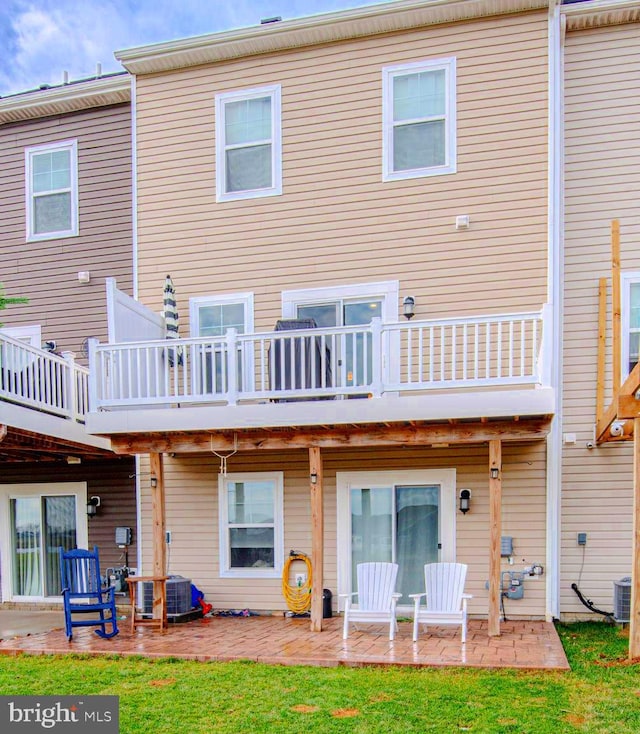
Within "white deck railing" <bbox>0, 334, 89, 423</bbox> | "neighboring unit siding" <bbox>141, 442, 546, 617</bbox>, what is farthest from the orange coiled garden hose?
"white deck railing" <bbox>0, 334, 89, 423</bbox>

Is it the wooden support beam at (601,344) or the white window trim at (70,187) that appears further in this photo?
the white window trim at (70,187)

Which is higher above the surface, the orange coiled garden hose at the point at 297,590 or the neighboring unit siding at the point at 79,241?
the neighboring unit siding at the point at 79,241

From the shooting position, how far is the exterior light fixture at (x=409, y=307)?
919 cm

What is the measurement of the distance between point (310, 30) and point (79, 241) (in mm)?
4542

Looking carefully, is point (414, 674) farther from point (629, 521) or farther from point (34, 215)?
point (34, 215)

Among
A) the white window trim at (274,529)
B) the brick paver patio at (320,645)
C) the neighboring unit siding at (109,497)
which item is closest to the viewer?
the brick paver patio at (320,645)

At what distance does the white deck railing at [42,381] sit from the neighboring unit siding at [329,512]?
1.41 meters

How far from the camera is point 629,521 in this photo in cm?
895

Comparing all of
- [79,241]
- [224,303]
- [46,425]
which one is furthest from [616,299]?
[79,241]

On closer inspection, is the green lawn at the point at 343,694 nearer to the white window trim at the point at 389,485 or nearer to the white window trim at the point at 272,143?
the white window trim at the point at 389,485

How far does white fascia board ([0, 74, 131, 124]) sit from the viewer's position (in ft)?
35.3

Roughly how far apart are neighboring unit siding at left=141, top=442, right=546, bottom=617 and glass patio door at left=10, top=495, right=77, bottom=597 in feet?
5.06

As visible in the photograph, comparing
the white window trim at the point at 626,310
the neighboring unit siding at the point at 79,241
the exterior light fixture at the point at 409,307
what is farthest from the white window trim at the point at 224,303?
the white window trim at the point at 626,310

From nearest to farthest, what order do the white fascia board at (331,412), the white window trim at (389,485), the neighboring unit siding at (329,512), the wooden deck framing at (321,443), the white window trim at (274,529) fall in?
1. the white fascia board at (331,412)
2. the wooden deck framing at (321,443)
3. the neighboring unit siding at (329,512)
4. the white window trim at (389,485)
5. the white window trim at (274,529)
